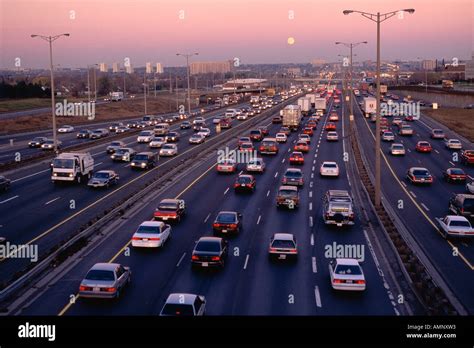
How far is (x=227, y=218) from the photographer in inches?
1088

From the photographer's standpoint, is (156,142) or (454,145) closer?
(454,145)

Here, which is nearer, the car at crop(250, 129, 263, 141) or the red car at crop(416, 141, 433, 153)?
the red car at crop(416, 141, 433, 153)

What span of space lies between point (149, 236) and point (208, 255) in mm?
3910

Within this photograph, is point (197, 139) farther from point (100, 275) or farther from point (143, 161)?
point (100, 275)

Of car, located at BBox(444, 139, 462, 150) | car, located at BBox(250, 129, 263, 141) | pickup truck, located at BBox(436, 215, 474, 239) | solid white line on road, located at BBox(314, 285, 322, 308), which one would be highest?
car, located at BBox(250, 129, 263, 141)

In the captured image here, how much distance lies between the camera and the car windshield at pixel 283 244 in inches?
926

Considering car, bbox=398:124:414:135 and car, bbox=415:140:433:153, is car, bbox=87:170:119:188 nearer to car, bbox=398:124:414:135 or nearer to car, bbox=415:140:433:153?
car, bbox=415:140:433:153

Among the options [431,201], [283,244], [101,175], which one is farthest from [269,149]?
[283,244]

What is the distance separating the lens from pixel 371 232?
28578mm

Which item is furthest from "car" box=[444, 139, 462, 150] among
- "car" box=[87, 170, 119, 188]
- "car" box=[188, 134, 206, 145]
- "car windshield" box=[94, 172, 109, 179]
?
"car windshield" box=[94, 172, 109, 179]

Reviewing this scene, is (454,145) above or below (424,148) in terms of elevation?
above

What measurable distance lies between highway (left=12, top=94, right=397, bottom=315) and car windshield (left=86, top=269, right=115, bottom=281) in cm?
77

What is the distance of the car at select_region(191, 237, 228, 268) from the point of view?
2203 cm

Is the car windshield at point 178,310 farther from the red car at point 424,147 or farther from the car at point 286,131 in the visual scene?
the car at point 286,131
